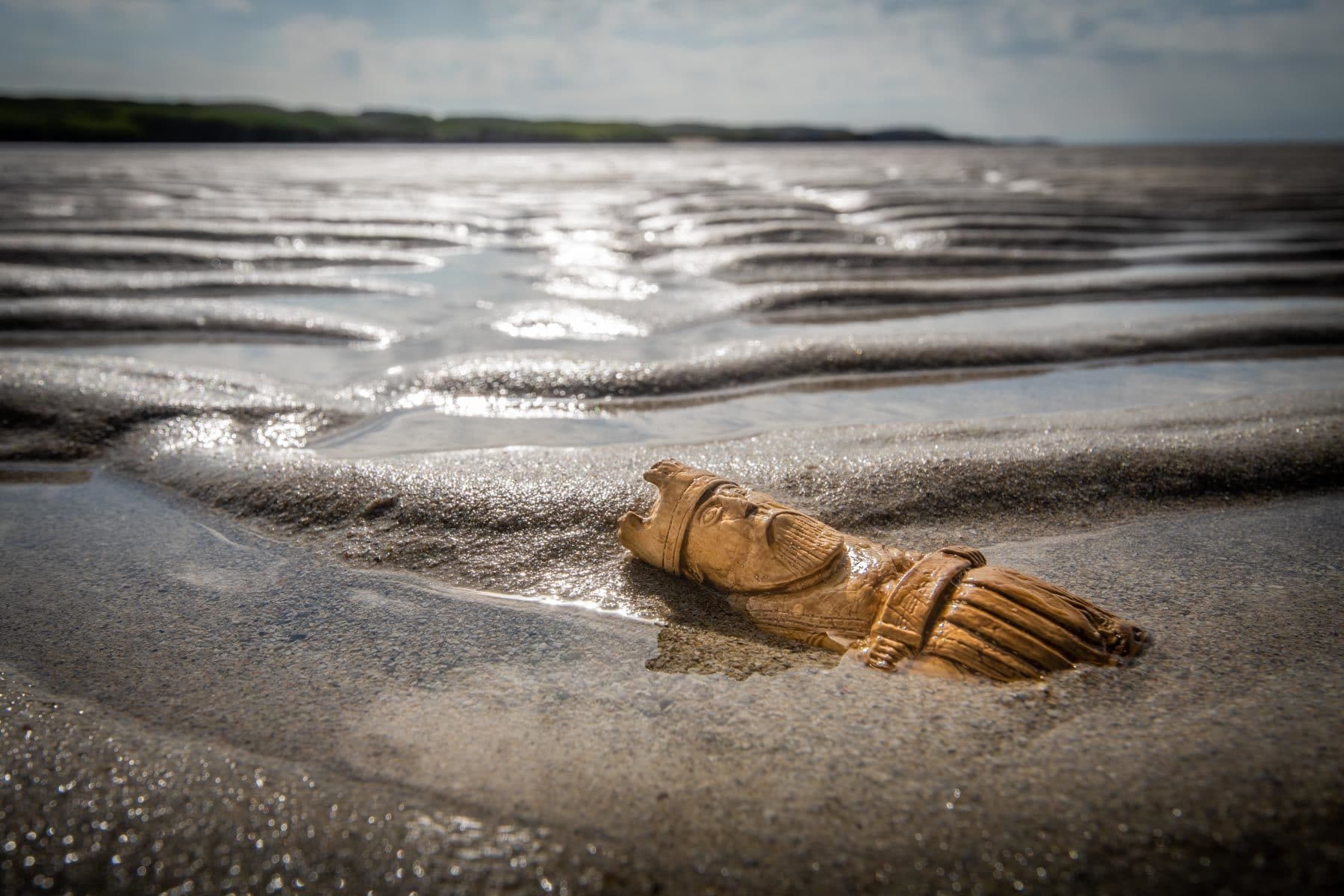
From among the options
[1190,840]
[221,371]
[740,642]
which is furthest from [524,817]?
[221,371]

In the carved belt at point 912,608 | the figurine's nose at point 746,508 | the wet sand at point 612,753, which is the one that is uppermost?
the figurine's nose at point 746,508

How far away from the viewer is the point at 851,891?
4.77ft

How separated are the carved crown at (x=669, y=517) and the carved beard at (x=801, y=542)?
23 centimetres

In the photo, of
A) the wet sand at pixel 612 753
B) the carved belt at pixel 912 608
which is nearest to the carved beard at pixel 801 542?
the carved belt at pixel 912 608

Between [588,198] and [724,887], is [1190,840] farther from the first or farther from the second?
[588,198]

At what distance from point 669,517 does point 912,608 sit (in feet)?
2.40

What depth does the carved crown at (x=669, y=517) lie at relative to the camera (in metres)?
2.42

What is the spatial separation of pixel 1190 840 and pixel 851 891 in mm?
618

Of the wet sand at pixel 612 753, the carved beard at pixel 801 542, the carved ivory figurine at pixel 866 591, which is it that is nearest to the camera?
the wet sand at pixel 612 753

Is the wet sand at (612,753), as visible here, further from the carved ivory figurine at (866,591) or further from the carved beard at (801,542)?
the carved beard at (801,542)

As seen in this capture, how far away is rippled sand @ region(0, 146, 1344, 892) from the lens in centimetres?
156

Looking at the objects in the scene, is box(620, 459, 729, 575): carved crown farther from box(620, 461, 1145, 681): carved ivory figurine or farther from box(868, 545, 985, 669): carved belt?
box(868, 545, 985, 669): carved belt

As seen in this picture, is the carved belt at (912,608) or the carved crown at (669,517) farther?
the carved crown at (669,517)

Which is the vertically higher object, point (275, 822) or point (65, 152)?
point (65, 152)
